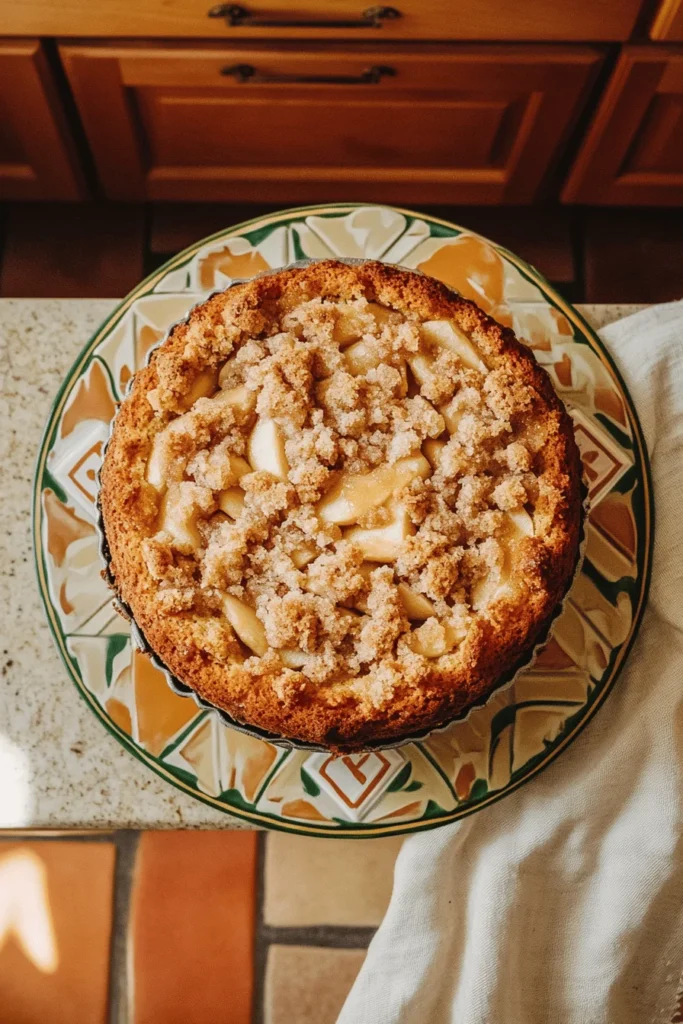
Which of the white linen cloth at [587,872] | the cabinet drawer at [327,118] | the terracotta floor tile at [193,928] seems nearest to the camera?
the white linen cloth at [587,872]

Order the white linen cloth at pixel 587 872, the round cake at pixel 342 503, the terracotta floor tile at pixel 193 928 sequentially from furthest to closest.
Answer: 1. the terracotta floor tile at pixel 193 928
2. the white linen cloth at pixel 587 872
3. the round cake at pixel 342 503

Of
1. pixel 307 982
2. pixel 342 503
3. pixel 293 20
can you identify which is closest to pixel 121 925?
pixel 307 982

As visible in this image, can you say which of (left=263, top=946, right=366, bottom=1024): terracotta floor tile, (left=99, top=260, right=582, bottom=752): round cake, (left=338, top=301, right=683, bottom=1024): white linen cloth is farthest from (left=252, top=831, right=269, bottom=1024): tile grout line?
(left=99, top=260, right=582, bottom=752): round cake

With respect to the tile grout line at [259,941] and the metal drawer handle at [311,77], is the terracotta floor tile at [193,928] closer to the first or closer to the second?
the tile grout line at [259,941]

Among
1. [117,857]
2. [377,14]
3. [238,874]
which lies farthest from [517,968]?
[377,14]

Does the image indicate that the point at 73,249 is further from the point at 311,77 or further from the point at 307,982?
the point at 307,982

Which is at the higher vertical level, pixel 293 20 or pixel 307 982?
pixel 293 20

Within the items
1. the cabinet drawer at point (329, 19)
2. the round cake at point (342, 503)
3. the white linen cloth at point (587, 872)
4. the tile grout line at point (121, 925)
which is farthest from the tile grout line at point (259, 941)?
the cabinet drawer at point (329, 19)
